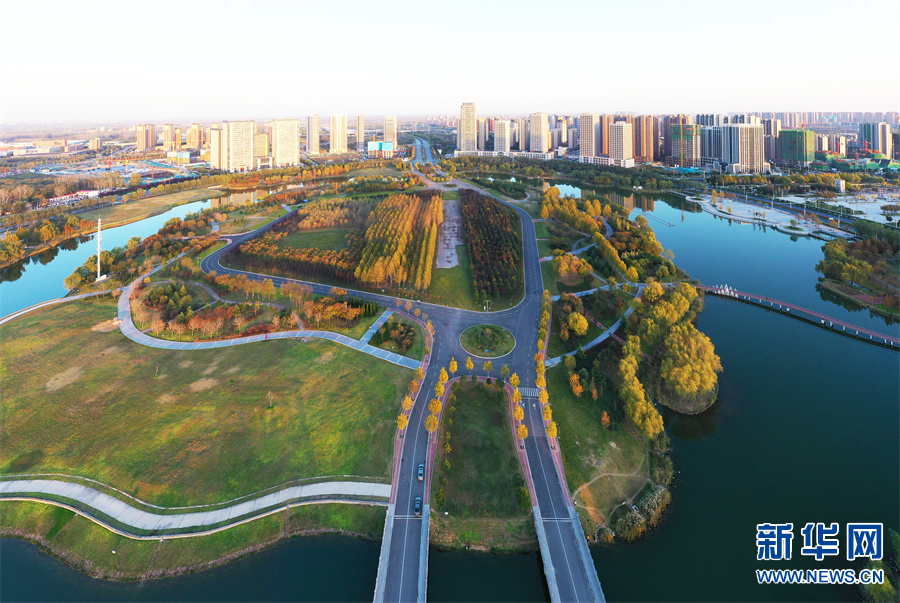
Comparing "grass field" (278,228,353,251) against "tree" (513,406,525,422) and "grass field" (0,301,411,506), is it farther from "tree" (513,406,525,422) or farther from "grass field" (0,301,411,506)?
"tree" (513,406,525,422)

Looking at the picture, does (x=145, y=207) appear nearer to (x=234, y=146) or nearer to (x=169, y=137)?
(x=234, y=146)

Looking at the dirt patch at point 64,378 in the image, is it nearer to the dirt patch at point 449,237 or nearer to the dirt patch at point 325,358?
the dirt patch at point 325,358

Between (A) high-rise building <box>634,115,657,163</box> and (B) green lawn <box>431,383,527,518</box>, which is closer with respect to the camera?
(B) green lawn <box>431,383,527,518</box>

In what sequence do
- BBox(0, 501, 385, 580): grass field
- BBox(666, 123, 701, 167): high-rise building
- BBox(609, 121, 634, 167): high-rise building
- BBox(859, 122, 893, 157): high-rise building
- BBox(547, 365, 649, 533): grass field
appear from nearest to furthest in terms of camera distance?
BBox(0, 501, 385, 580): grass field, BBox(547, 365, 649, 533): grass field, BBox(859, 122, 893, 157): high-rise building, BBox(609, 121, 634, 167): high-rise building, BBox(666, 123, 701, 167): high-rise building

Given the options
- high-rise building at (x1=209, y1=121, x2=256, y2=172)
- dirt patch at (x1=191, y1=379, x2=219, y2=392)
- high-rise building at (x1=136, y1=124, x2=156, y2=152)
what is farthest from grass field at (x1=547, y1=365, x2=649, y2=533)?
high-rise building at (x1=136, y1=124, x2=156, y2=152)

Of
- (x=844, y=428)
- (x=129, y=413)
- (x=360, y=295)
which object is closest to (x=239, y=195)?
(x=360, y=295)

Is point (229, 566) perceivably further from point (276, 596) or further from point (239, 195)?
point (239, 195)

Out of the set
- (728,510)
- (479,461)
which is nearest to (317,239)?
(479,461)
